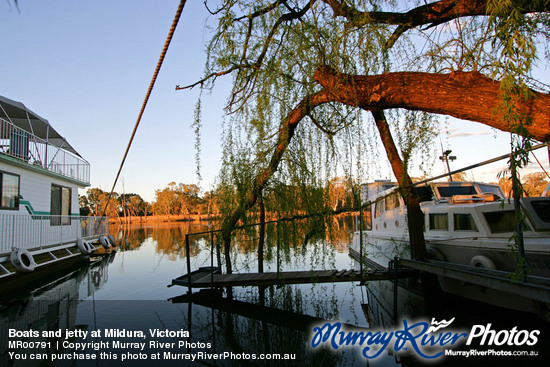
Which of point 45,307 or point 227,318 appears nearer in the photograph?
point 227,318

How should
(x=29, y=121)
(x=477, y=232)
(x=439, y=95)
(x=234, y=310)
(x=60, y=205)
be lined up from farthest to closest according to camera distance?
(x=60, y=205) → (x=29, y=121) → (x=234, y=310) → (x=477, y=232) → (x=439, y=95)

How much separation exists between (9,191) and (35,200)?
5.54 feet

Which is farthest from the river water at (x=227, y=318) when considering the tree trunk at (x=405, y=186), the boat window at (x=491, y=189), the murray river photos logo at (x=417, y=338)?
the boat window at (x=491, y=189)

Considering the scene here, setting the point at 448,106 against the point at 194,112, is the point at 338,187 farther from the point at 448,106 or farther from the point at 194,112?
the point at 194,112

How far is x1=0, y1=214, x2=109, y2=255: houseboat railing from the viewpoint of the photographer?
10.1 metres

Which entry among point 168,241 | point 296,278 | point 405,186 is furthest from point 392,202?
point 168,241

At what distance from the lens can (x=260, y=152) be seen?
207 inches

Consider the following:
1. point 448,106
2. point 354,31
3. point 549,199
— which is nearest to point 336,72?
point 354,31

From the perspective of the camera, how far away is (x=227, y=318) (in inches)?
263

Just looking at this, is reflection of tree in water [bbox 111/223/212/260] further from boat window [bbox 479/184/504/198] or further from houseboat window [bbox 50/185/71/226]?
boat window [bbox 479/184/504/198]

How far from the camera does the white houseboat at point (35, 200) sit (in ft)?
33.6

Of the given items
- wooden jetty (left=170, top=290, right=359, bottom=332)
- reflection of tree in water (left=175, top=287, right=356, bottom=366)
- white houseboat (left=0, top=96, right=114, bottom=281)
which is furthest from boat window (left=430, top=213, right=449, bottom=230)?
white houseboat (left=0, top=96, right=114, bottom=281)

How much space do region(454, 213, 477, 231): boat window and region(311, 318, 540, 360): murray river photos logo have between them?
1797 mm

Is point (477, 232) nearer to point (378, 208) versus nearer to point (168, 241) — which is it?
point (378, 208)
